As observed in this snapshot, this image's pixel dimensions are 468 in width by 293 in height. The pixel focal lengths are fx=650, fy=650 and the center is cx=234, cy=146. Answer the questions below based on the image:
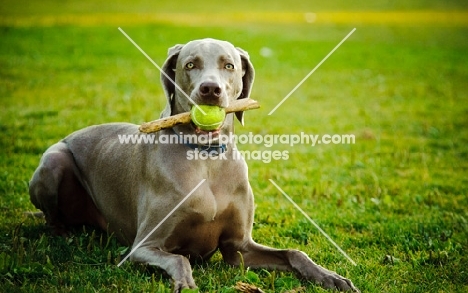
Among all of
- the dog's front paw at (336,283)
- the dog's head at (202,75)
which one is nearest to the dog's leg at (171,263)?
the dog's front paw at (336,283)

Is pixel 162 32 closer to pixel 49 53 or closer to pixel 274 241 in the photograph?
pixel 49 53

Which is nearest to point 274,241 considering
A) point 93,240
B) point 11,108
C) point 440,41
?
point 93,240

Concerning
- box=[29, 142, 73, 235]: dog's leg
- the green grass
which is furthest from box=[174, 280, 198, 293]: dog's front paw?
box=[29, 142, 73, 235]: dog's leg

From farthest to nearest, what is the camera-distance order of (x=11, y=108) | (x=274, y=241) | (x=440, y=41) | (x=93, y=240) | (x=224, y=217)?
(x=440, y=41)
(x=11, y=108)
(x=274, y=241)
(x=93, y=240)
(x=224, y=217)

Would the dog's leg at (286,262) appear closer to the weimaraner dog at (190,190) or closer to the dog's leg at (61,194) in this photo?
the weimaraner dog at (190,190)

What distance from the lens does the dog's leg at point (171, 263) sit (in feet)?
13.7

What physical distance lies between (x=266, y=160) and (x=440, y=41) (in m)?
17.3

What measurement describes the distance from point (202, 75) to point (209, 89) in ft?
0.74

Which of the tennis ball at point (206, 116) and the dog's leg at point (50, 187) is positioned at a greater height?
the tennis ball at point (206, 116)

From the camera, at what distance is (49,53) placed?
16391mm

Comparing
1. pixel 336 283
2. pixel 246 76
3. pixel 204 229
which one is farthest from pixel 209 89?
pixel 336 283

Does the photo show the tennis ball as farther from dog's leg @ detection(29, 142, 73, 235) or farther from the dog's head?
dog's leg @ detection(29, 142, 73, 235)

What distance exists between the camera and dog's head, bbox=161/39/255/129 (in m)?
4.61

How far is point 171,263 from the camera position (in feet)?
14.3
